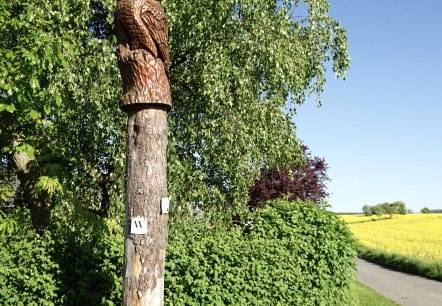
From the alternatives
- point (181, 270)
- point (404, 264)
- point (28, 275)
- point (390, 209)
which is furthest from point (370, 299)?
point (390, 209)

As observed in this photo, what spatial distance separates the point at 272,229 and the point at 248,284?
5.38 ft

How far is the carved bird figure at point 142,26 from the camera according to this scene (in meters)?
4.84

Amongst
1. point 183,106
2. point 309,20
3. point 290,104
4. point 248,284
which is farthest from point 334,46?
point 248,284

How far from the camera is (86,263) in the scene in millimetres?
6484

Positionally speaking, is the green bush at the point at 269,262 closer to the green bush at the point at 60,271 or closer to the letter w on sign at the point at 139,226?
the green bush at the point at 60,271

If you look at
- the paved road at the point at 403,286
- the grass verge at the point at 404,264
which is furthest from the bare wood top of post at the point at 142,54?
the grass verge at the point at 404,264

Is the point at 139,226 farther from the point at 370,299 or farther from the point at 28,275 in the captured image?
the point at 370,299

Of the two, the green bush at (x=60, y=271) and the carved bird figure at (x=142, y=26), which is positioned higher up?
the carved bird figure at (x=142, y=26)

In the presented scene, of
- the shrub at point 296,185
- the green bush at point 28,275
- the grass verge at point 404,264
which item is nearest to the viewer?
the green bush at point 28,275

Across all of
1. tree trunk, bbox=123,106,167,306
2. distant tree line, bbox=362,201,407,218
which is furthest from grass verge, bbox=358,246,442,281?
distant tree line, bbox=362,201,407,218

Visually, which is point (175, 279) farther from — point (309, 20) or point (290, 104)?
point (309, 20)

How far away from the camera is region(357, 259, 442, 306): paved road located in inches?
560

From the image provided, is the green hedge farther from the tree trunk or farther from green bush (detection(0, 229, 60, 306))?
the tree trunk

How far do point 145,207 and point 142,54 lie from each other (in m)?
1.61
